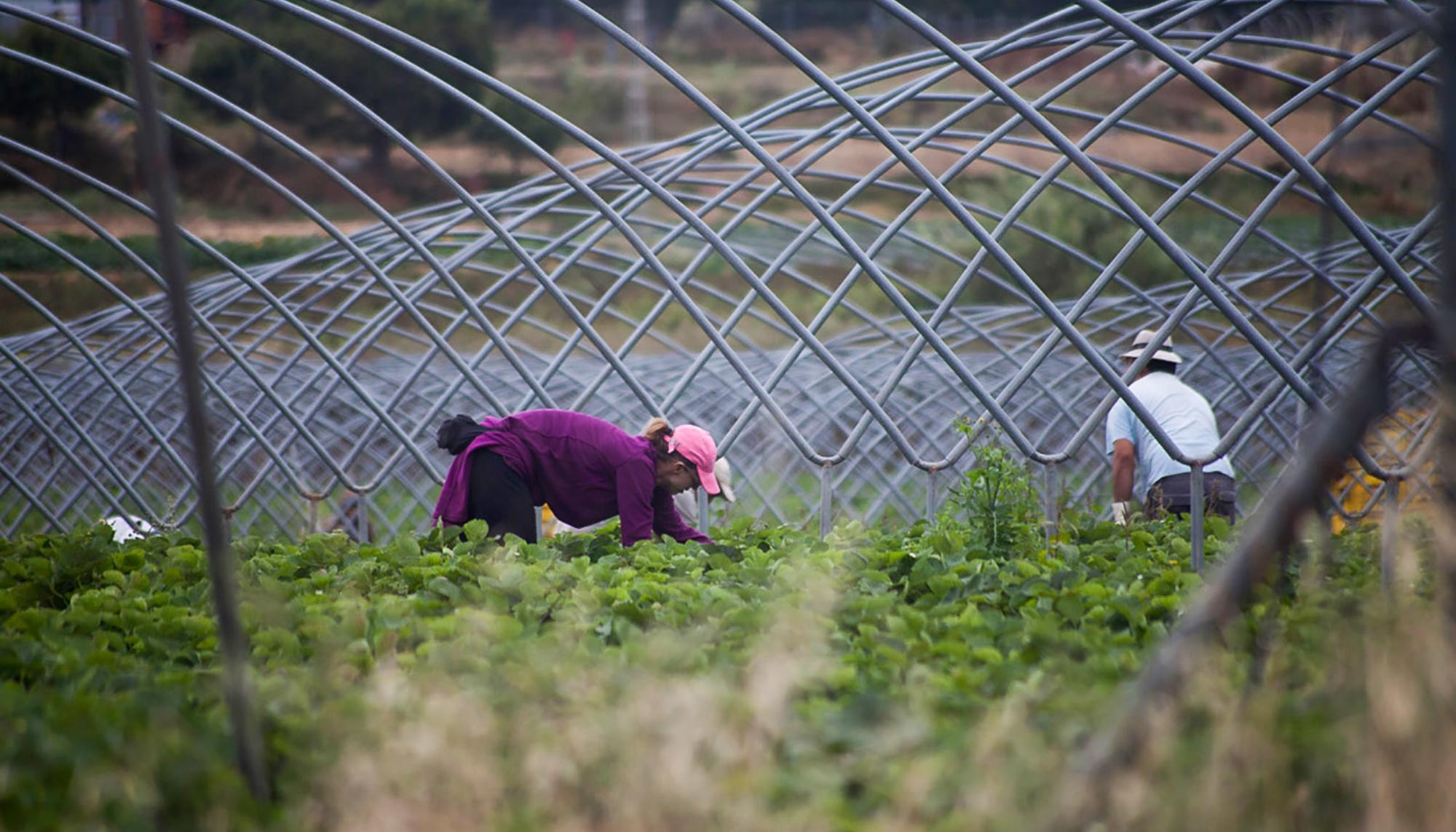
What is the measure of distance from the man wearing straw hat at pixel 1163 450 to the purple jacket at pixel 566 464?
2.44 metres

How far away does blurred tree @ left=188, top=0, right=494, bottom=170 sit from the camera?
36.7 m

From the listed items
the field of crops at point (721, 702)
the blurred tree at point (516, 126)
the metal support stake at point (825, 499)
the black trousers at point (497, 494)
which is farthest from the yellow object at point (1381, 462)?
the blurred tree at point (516, 126)

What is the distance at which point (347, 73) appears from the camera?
124 ft

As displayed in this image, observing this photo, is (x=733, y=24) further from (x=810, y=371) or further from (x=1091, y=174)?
(x=1091, y=174)

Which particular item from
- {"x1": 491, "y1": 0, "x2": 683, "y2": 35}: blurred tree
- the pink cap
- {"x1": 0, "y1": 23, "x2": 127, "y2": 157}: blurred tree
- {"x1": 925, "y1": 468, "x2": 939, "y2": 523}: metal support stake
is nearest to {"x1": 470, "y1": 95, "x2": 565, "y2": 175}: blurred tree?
{"x1": 0, "y1": 23, "x2": 127, "y2": 157}: blurred tree

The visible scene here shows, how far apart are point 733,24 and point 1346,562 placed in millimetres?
51779

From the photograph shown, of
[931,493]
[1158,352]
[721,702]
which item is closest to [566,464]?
[931,493]

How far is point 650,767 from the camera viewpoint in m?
2.01

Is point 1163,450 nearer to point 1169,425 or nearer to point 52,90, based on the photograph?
point 1169,425

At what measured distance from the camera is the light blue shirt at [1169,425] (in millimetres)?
6684

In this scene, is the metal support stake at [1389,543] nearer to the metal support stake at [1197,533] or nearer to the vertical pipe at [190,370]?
the metal support stake at [1197,533]

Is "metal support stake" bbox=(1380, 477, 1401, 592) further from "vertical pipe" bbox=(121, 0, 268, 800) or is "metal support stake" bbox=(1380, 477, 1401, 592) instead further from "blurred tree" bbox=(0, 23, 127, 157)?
"blurred tree" bbox=(0, 23, 127, 157)

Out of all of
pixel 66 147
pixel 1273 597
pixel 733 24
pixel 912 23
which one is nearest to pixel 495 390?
pixel 912 23

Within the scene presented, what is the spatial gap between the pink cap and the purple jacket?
0.44ft
